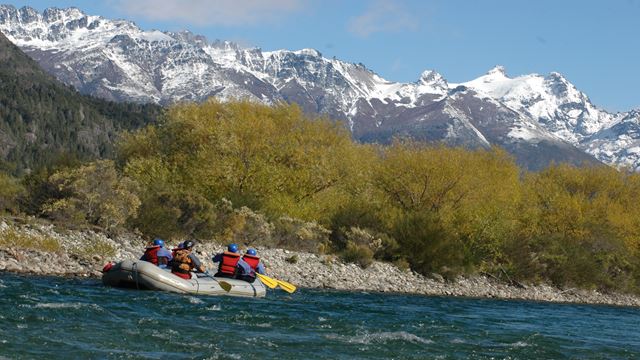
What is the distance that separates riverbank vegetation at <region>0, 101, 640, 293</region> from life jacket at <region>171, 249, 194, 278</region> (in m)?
8.58

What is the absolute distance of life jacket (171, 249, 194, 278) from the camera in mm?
26594

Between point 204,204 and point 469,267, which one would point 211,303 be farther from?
point 469,267

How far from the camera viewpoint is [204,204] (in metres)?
37.9

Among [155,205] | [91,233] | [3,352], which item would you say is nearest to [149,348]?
[3,352]

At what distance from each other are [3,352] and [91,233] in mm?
17876

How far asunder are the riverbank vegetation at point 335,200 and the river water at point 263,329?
379 inches

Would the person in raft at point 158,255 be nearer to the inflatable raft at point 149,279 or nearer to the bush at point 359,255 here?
the inflatable raft at point 149,279

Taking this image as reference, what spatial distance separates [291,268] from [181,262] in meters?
10.0

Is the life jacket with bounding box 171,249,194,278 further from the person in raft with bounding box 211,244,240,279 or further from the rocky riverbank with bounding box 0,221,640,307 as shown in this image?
the rocky riverbank with bounding box 0,221,640,307

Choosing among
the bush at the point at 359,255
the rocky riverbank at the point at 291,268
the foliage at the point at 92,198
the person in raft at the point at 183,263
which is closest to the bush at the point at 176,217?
the foliage at the point at 92,198

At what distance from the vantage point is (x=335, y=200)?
46406 millimetres

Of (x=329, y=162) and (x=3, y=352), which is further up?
→ (x=329, y=162)

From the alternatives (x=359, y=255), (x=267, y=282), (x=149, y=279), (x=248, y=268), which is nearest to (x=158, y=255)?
(x=149, y=279)

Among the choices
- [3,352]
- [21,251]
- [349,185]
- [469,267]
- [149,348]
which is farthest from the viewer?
[349,185]
